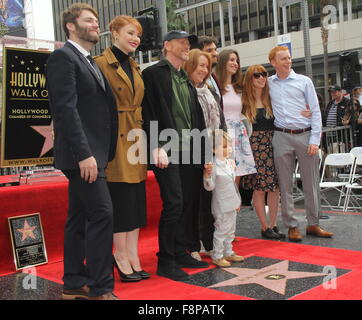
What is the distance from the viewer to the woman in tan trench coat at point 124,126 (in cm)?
346

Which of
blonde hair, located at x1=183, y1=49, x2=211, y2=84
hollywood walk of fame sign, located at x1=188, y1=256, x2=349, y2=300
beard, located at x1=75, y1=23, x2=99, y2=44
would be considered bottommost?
hollywood walk of fame sign, located at x1=188, y1=256, x2=349, y2=300

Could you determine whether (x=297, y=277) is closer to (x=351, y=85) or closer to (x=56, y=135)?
(x=56, y=135)

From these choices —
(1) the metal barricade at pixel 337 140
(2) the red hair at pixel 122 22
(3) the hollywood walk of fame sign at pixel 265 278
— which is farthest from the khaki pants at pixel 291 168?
(1) the metal barricade at pixel 337 140

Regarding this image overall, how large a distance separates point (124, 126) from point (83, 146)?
68 centimetres

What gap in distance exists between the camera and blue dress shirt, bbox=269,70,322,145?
190 inches

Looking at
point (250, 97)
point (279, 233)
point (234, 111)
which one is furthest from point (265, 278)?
point (250, 97)

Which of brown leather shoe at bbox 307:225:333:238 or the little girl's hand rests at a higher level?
the little girl's hand

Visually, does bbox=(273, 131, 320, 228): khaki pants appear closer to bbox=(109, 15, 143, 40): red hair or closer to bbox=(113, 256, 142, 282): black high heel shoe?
bbox=(113, 256, 142, 282): black high heel shoe

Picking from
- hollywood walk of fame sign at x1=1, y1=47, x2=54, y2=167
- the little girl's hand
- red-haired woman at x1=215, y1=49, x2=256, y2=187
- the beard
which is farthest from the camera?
red-haired woman at x1=215, y1=49, x2=256, y2=187

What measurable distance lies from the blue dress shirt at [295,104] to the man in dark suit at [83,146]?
2.23m

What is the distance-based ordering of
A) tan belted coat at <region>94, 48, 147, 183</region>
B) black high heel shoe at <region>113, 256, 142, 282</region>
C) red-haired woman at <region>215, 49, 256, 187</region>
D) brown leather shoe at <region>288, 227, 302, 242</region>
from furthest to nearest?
1. brown leather shoe at <region>288, 227, 302, 242</region>
2. red-haired woman at <region>215, 49, 256, 187</region>
3. black high heel shoe at <region>113, 256, 142, 282</region>
4. tan belted coat at <region>94, 48, 147, 183</region>

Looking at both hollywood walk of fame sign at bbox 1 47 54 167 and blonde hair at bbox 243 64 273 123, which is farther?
blonde hair at bbox 243 64 273 123

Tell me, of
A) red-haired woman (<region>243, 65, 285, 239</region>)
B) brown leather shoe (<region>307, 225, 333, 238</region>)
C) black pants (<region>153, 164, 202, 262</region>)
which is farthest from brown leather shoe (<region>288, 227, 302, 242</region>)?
black pants (<region>153, 164, 202, 262</region>)
